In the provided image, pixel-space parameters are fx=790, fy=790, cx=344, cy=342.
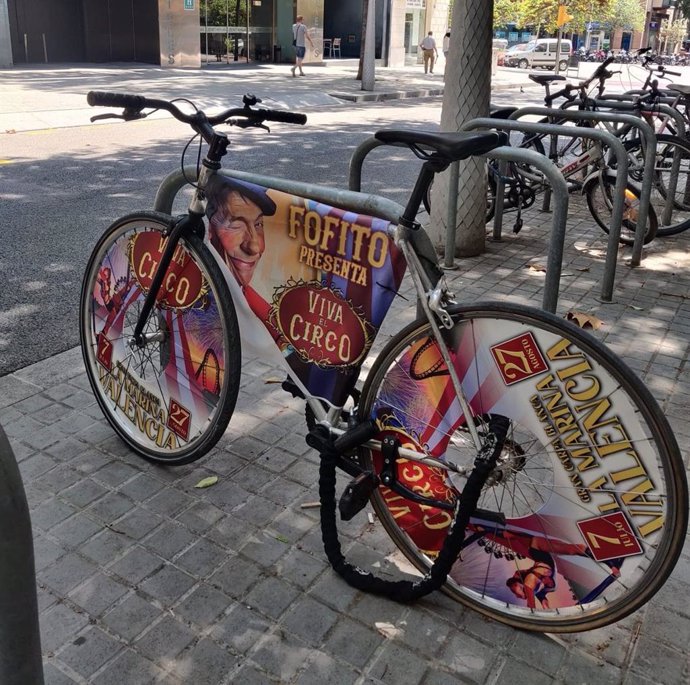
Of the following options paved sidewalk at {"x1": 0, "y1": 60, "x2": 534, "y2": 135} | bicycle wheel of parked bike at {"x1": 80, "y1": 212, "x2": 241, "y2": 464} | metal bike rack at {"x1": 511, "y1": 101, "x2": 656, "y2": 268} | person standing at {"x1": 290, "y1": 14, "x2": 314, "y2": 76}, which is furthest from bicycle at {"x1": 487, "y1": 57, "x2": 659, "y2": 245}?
person standing at {"x1": 290, "y1": 14, "x2": 314, "y2": 76}

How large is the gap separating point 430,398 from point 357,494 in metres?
0.39

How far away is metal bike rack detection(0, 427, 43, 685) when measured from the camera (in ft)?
4.41

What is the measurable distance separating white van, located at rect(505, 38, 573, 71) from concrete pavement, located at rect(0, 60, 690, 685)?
140 feet

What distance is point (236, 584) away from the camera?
2611 millimetres

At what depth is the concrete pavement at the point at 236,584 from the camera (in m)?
2.29

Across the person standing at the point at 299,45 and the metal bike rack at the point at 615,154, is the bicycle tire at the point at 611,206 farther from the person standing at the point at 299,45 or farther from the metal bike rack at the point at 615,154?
the person standing at the point at 299,45

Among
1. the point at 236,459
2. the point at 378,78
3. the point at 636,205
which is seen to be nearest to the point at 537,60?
the point at 378,78

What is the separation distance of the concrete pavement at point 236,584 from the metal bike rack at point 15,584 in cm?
84

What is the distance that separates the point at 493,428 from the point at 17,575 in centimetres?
136

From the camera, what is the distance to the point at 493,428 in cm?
229

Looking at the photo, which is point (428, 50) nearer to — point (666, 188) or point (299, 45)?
point (299, 45)

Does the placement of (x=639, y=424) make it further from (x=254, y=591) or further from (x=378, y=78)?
(x=378, y=78)

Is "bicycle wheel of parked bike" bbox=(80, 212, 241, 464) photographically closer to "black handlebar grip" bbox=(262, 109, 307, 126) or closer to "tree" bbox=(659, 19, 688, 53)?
"black handlebar grip" bbox=(262, 109, 307, 126)

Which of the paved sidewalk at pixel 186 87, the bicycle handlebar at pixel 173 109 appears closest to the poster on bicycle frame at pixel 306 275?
the bicycle handlebar at pixel 173 109
